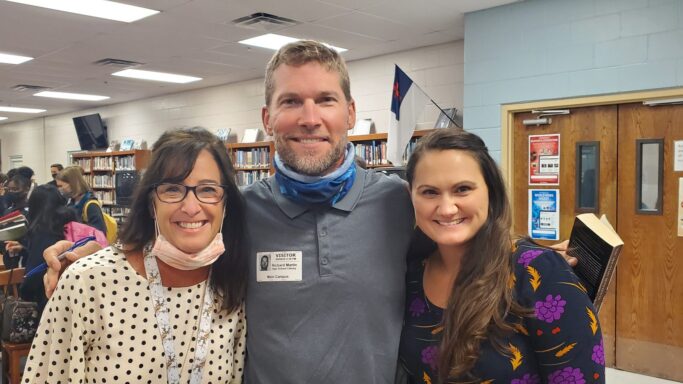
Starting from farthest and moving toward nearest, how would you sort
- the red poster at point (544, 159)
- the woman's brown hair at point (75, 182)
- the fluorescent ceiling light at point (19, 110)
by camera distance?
the fluorescent ceiling light at point (19, 110) < the woman's brown hair at point (75, 182) < the red poster at point (544, 159)

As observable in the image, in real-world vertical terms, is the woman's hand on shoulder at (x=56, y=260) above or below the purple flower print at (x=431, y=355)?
above

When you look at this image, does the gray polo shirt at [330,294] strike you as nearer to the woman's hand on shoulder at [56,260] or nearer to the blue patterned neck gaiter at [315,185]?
the blue patterned neck gaiter at [315,185]

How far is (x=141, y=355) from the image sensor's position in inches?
55.6

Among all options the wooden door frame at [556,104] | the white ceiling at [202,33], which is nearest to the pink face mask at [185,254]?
the wooden door frame at [556,104]

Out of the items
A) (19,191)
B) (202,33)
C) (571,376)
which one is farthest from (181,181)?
(19,191)

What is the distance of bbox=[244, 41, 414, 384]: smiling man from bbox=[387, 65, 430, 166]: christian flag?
2.97m

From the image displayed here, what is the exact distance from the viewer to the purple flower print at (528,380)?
134 centimetres

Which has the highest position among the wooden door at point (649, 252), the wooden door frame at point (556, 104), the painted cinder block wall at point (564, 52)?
the painted cinder block wall at point (564, 52)

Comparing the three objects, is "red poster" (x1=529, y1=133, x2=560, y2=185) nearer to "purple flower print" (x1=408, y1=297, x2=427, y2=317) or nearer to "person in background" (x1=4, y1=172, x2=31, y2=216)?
"purple flower print" (x1=408, y1=297, x2=427, y2=317)

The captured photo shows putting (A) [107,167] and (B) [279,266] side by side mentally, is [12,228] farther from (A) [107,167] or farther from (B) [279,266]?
(A) [107,167]

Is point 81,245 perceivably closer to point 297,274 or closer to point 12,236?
point 297,274

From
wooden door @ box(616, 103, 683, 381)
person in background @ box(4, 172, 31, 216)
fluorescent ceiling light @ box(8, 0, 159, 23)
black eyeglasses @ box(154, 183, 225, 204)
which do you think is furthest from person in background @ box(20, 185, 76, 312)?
wooden door @ box(616, 103, 683, 381)

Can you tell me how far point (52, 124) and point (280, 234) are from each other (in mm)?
13286

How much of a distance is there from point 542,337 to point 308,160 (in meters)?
0.77
